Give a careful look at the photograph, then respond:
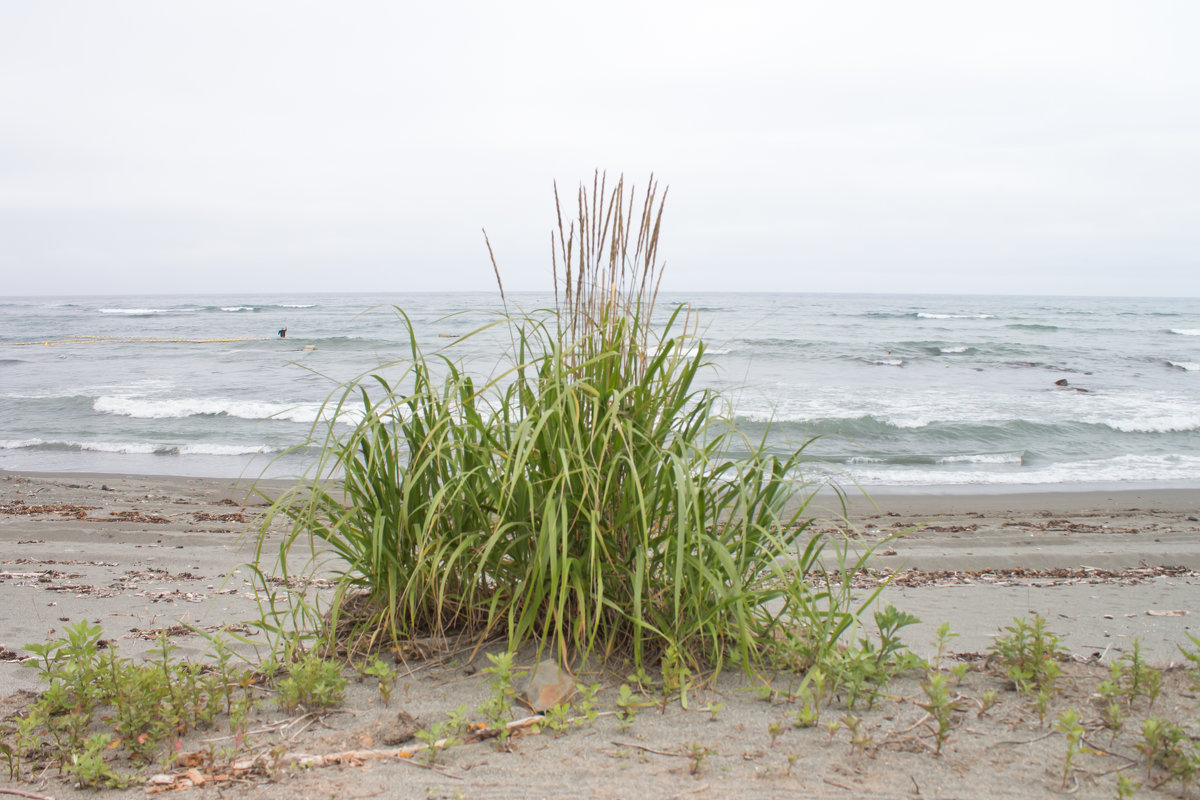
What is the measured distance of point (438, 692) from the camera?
251cm

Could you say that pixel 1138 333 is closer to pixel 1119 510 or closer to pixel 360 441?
pixel 1119 510

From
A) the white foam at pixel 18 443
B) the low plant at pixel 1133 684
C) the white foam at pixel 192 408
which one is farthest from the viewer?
the white foam at pixel 192 408

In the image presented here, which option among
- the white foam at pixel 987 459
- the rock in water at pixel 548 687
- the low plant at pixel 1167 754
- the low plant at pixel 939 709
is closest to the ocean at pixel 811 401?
the white foam at pixel 987 459

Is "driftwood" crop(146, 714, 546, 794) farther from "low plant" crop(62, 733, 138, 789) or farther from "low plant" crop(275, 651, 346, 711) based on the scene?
"low plant" crop(275, 651, 346, 711)

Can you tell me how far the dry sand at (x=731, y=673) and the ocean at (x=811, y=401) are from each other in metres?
0.89

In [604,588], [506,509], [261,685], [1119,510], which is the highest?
[506,509]

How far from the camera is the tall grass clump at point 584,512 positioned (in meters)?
2.49

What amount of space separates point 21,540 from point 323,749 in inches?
214

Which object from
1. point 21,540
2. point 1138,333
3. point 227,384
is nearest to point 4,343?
point 227,384

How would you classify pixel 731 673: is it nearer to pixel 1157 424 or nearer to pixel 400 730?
pixel 400 730

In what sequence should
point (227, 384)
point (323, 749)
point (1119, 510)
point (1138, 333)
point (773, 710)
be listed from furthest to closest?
point (1138, 333), point (227, 384), point (1119, 510), point (773, 710), point (323, 749)

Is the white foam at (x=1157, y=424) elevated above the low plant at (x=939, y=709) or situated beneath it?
situated beneath

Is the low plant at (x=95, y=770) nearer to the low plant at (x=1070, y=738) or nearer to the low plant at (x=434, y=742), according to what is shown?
the low plant at (x=434, y=742)

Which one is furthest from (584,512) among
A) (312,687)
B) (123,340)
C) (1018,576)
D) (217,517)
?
(123,340)
